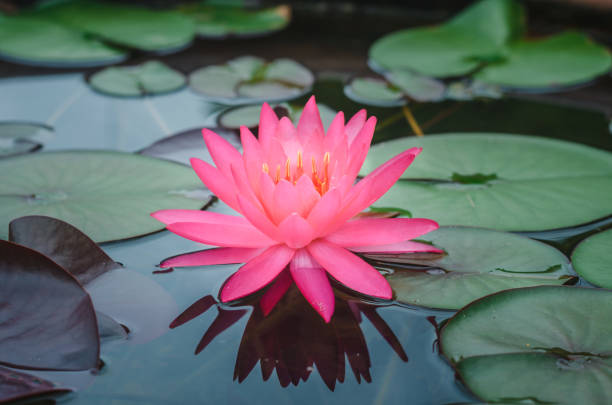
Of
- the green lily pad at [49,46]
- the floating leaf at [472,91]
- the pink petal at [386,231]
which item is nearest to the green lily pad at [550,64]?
the floating leaf at [472,91]

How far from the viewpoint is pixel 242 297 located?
125 centimetres

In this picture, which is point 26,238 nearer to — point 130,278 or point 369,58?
point 130,278

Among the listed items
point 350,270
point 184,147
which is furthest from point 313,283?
point 184,147

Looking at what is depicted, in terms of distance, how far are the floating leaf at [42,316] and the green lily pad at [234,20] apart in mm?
2408

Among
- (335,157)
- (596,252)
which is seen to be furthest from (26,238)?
(596,252)

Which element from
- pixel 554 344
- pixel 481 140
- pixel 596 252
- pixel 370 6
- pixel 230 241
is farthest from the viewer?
pixel 370 6

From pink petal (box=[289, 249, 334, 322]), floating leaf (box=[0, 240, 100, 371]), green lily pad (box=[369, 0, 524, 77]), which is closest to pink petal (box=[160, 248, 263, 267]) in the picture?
pink petal (box=[289, 249, 334, 322])

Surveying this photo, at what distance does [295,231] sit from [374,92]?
57.4 inches

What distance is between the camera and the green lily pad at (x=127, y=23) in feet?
9.67

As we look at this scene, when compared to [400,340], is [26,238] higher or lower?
higher

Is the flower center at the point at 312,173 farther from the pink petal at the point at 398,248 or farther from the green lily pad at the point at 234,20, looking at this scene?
the green lily pad at the point at 234,20

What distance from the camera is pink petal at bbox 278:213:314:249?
111cm

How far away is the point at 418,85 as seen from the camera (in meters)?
2.50

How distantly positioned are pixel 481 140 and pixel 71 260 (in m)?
1.36
